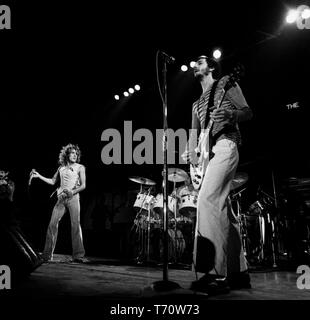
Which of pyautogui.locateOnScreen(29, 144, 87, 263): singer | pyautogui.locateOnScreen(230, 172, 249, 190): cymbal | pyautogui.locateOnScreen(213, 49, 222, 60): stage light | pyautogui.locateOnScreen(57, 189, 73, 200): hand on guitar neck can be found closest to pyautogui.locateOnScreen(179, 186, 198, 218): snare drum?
pyautogui.locateOnScreen(230, 172, 249, 190): cymbal

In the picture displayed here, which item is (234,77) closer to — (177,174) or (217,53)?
(177,174)

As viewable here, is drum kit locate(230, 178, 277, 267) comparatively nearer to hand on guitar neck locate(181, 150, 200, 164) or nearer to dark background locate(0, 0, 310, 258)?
dark background locate(0, 0, 310, 258)

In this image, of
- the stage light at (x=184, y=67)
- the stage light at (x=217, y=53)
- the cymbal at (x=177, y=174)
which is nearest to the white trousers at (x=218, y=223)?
the cymbal at (x=177, y=174)

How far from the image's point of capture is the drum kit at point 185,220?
20.9ft

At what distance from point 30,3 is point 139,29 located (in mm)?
2407

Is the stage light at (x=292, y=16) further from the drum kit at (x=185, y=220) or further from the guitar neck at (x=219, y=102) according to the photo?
the guitar neck at (x=219, y=102)

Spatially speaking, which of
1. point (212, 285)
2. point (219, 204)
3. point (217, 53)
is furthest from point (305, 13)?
point (212, 285)

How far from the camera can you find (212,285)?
2.42m

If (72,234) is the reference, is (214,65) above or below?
above

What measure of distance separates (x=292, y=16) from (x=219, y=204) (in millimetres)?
5884

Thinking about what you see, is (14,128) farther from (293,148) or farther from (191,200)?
(293,148)

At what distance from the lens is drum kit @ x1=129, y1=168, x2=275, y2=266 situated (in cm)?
637

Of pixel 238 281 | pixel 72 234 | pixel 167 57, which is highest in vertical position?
pixel 167 57
